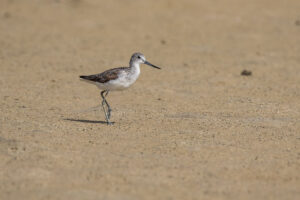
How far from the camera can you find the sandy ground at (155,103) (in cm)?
681

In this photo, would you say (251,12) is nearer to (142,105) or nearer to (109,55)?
(109,55)

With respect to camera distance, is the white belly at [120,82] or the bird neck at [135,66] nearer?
the white belly at [120,82]

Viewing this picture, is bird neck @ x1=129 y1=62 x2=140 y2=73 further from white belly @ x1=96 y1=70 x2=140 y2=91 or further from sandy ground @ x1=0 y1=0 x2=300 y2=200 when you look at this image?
sandy ground @ x1=0 y1=0 x2=300 y2=200

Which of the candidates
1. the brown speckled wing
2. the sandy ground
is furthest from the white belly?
the sandy ground

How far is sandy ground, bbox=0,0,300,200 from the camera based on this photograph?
268 inches

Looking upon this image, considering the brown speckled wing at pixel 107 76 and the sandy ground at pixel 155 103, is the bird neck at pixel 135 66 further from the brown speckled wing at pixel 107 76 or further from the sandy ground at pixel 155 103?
the sandy ground at pixel 155 103

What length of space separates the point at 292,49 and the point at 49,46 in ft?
20.5

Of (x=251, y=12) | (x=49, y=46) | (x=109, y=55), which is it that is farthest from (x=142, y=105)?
(x=251, y=12)

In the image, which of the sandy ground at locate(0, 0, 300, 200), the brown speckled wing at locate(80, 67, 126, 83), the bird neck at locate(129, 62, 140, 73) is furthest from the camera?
Result: the bird neck at locate(129, 62, 140, 73)

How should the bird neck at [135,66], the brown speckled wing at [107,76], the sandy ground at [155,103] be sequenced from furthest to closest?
1. the bird neck at [135,66]
2. the brown speckled wing at [107,76]
3. the sandy ground at [155,103]

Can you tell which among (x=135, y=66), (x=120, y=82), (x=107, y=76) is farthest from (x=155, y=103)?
(x=107, y=76)

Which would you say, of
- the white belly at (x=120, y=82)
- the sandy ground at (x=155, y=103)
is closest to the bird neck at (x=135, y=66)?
the white belly at (x=120, y=82)

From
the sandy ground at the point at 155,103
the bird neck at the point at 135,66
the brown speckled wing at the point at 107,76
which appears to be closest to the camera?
the sandy ground at the point at 155,103

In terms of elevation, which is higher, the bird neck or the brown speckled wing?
the bird neck
